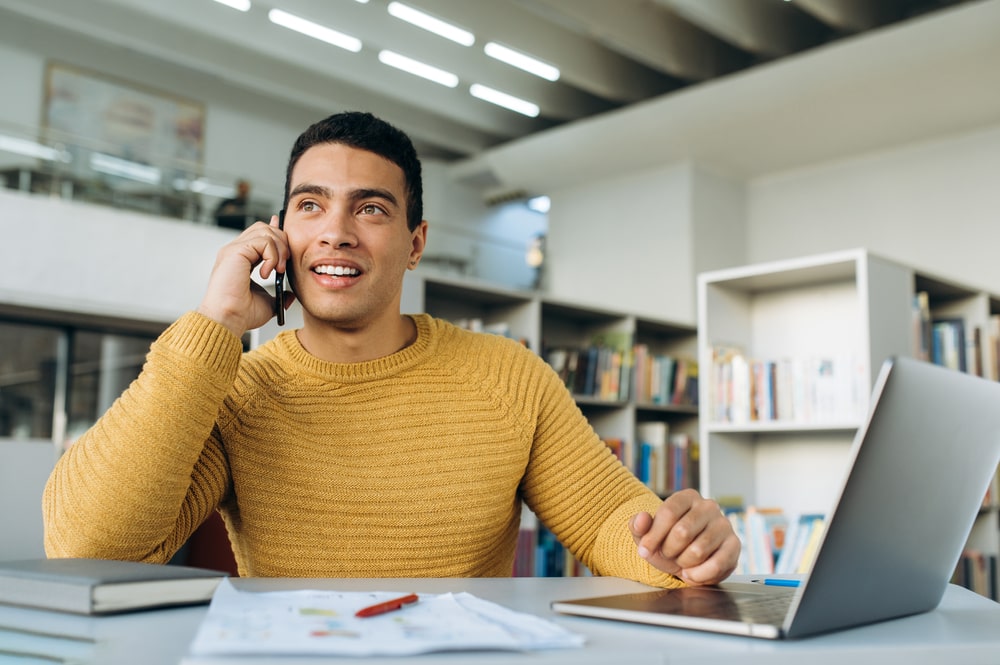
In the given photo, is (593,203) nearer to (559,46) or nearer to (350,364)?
(559,46)

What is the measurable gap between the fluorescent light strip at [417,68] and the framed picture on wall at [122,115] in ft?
5.80

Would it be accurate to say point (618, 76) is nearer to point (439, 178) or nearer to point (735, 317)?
point (439, 178)

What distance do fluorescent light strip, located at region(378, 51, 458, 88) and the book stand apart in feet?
21.9

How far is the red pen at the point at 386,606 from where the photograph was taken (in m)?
0.68

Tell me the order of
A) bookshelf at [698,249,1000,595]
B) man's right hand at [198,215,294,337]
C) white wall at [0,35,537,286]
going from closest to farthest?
man's right hand at [198,215,294,337], bookshelf at [698,249,1000,595], white wall at [0,35,537,286]

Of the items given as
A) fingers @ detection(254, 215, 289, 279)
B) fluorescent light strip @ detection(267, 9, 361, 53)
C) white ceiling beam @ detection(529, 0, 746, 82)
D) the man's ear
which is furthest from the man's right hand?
fluorescent light strip @ detection(267, 9, 361, 53)

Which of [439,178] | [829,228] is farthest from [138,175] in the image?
[829,228]

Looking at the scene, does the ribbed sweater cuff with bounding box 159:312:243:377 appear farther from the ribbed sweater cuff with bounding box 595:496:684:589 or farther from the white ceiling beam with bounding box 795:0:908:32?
the white ceiling beam with bounding box 795:0:908:32

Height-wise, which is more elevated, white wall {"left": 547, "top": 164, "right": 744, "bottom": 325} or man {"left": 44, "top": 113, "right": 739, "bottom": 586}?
white wall {"left": 547, "top": 164, "right": 744, "bottom": 325}

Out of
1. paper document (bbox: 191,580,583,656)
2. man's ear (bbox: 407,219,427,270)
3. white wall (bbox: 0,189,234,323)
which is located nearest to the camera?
paper document (bbox: 191,580,583,656)

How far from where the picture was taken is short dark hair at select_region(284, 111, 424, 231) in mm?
1491

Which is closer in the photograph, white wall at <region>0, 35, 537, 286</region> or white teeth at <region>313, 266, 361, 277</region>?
white teeth at <region>313, 266, 361, 277</region>

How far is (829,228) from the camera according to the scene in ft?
25.0

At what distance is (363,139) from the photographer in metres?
1.49
